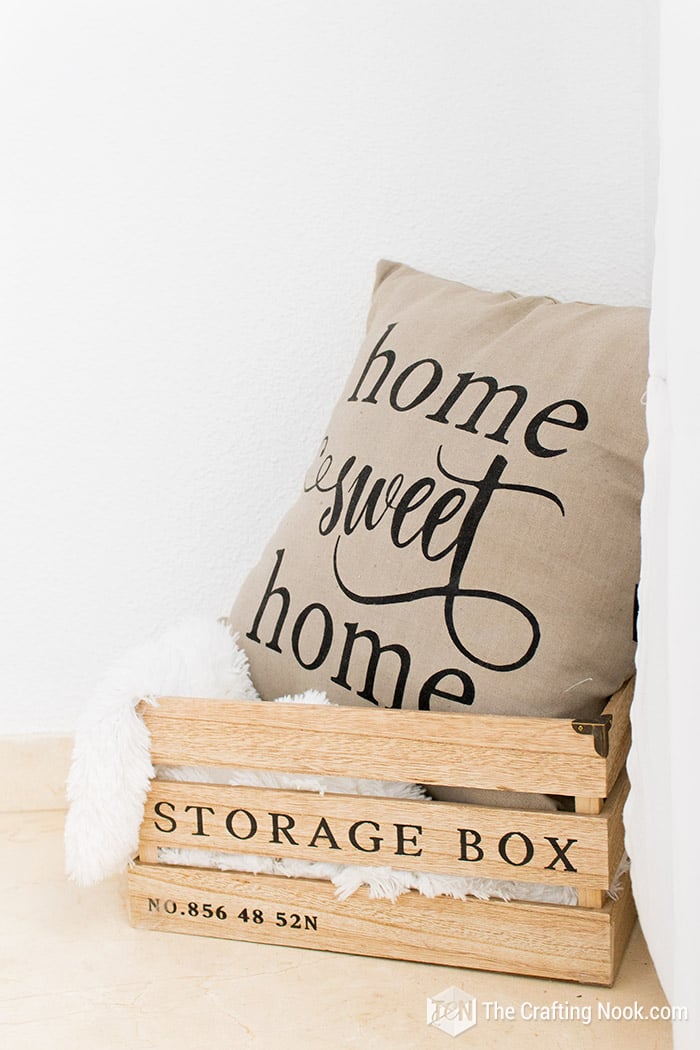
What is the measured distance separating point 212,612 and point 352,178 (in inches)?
22.3

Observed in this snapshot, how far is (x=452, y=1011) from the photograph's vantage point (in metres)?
0.78

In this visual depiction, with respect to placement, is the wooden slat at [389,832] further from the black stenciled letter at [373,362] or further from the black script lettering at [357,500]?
the black stenciled letter at [373,362]

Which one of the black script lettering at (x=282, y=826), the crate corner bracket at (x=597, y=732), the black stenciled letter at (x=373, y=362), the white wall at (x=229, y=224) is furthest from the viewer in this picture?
the white wall at (x=229, y=224)

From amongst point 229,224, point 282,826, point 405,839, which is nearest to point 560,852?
point 405,839

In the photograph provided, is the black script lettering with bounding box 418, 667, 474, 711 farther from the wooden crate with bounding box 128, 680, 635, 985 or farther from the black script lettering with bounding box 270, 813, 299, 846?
the black script lettering with bounding box 270, 813, 299, 846

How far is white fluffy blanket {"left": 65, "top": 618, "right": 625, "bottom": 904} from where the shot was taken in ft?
2.75

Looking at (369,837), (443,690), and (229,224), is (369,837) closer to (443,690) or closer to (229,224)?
(443,690)

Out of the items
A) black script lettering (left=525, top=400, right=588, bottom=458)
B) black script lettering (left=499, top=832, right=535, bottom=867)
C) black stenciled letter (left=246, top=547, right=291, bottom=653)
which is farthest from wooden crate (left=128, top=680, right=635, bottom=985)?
black script lettering (left=525, top=400, right=588, bottom=458)

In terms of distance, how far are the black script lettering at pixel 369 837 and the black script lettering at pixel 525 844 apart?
0.34ft

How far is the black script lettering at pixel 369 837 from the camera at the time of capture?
32.5 inches

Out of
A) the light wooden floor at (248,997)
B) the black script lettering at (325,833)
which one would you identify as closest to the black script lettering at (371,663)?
the black script lettering at (325,833)

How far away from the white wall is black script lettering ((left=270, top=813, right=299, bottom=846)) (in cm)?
44

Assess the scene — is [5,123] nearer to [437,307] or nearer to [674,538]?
[437,307]

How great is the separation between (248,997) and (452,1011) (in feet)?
0.56
